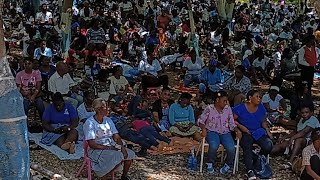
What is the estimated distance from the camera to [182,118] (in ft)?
29.6

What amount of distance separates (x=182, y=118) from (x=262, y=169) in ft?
5.51

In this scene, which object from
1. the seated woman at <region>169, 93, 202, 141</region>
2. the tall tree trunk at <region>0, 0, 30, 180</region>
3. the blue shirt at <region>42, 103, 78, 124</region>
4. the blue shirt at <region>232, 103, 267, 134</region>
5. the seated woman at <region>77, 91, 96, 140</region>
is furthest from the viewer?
the seated woman at <region>169, 93, 202, 141</region>

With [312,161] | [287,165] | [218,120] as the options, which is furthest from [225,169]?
[312,161]

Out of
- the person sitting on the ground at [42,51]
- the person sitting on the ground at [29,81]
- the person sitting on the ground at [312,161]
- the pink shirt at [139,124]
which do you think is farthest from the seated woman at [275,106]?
the person sitting on the ground at [42,51]

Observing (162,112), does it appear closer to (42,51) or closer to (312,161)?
(312,161)

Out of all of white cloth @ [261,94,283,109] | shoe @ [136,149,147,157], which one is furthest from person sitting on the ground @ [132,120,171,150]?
white cloth @ [261,94,283,109]

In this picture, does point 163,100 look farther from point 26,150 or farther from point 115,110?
point 26,150

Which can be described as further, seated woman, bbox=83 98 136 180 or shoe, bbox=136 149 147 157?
shoe, bbox=136 149 147 157

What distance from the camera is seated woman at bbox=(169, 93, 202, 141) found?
888cm

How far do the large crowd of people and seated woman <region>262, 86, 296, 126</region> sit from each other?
2cm

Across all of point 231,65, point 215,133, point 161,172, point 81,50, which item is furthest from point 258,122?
point 81,50

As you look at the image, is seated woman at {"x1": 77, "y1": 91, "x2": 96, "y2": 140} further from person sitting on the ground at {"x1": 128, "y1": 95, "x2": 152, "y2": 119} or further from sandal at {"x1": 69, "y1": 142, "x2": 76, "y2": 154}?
person sitting on the ground at {"x1": 128, "y1": 95, "x2": 152, "y2": 119}

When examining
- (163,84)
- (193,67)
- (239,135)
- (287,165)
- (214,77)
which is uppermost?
(193,67)

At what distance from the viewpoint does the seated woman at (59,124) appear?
27.0 ft
